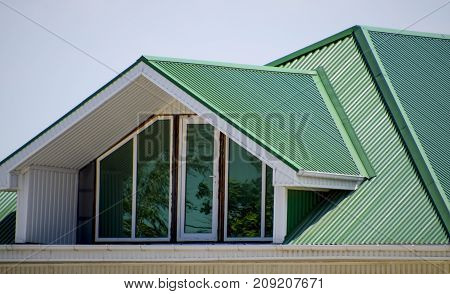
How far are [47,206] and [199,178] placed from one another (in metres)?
2.78

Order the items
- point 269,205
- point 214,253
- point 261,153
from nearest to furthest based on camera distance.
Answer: point 261,153 < point 214,253 < point 269,205

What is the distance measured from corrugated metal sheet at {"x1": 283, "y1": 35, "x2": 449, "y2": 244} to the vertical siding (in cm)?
476

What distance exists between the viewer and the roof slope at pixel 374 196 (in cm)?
1923

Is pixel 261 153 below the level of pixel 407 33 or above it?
below

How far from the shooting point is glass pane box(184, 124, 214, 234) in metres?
21.2

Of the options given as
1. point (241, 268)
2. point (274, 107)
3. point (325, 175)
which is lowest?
point (241, 268)

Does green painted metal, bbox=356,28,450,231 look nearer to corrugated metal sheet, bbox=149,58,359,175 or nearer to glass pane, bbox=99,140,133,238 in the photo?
corrugated metal sheet, bbox=149,58,359,175

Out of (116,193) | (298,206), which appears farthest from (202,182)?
(298,206)

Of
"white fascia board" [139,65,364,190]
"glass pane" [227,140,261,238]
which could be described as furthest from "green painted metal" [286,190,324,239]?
"glass pane" [227,140,261,238]

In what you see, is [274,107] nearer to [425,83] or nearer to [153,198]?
[153,198]

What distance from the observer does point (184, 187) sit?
21375 millimetres

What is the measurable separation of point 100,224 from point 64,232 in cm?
70

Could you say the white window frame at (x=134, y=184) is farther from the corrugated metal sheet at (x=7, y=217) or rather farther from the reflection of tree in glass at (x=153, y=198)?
the corrugated metal sheet at (x=7, y=217)

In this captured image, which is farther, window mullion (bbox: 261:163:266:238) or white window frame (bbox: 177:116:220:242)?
white window frame (bbox: 177:116:220:242)
